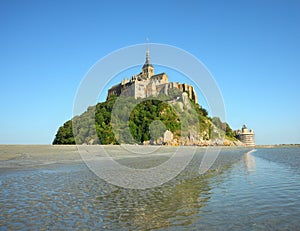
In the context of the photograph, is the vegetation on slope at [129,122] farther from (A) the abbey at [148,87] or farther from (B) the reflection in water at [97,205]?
(B) the reflection in water at [97,205]

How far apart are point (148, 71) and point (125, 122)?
4376cm

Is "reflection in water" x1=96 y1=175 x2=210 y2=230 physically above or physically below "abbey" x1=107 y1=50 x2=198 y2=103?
below

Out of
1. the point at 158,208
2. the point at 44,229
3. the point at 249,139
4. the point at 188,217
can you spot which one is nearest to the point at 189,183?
the point at 158,208

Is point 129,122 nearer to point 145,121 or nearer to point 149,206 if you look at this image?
point 145,121

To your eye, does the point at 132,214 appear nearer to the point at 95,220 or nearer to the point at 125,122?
the point at 95,220

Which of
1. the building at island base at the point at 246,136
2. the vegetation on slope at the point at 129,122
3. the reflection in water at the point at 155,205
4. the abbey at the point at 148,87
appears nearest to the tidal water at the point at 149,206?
the reflection in water at the point at 155,205

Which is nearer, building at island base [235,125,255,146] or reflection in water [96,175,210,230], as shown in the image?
reflection in water [96,175,210,230]

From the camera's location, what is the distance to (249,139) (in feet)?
396

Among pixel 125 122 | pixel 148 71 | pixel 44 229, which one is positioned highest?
pixel 148 71

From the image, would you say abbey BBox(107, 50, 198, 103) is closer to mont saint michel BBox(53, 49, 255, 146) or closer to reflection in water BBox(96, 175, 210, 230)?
mont saint michel BBox(53, 49, 255, 146)

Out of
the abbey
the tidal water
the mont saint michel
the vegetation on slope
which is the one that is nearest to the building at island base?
the mont saint michel

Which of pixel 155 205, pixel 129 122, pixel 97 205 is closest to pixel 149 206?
pixel 155 205

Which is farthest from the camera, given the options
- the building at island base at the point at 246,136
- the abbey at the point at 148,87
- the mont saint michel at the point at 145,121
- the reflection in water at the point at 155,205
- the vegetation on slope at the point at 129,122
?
the building at island base at the point at 246,136

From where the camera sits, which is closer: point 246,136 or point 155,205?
point 155,205
